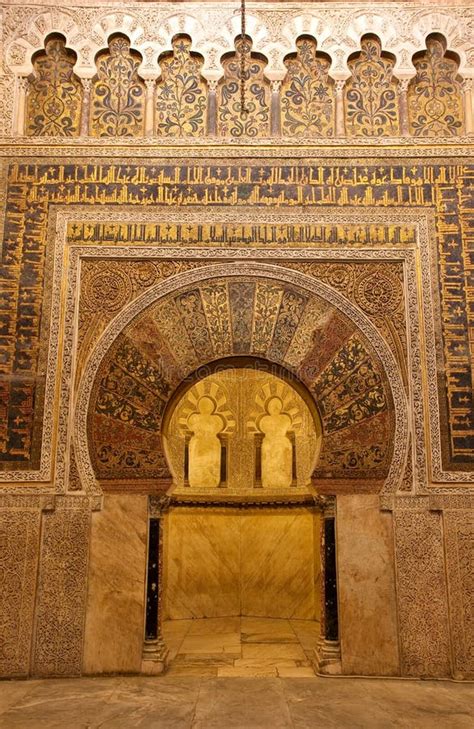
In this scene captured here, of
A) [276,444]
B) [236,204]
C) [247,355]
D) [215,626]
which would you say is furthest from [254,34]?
[215,626]

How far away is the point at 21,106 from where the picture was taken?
223 inches

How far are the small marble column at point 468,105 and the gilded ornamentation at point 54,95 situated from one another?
3.29m

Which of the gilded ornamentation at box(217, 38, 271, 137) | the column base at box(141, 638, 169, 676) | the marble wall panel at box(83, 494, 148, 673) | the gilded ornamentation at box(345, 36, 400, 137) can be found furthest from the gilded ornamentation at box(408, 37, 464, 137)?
the column base at box(141, 638, 169, 676)

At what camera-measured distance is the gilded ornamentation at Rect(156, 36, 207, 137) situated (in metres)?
5.69

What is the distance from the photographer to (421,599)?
4.83 metres

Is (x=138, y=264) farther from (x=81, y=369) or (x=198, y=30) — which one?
(x=198, y=30)

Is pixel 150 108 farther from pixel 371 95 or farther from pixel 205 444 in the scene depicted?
pixel 205 444

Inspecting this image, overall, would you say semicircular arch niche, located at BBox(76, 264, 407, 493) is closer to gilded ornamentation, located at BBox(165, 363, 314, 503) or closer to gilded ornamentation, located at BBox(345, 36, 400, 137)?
gilded ornamentation, located at BBox(345, 36, 400, 137)

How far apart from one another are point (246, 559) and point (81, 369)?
3440 mm

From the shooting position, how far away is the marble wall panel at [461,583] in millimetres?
4723

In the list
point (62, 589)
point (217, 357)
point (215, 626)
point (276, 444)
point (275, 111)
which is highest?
point (275, 111)

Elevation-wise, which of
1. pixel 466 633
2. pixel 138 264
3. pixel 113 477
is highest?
pixel 138 264

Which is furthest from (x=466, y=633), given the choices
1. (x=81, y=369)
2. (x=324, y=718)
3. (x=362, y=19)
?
(x=362, y=19)

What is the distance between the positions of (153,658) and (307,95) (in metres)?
4.72
